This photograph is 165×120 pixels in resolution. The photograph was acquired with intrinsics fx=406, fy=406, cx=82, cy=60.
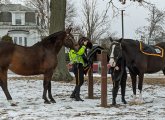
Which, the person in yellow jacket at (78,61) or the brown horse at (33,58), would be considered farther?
the person in yellow jacket at (78,61)

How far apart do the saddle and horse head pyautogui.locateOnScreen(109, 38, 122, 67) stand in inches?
40.8

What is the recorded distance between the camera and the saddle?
11820 mm

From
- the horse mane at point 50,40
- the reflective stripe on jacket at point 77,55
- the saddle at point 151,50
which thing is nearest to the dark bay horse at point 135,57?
the saddle at point 151,50

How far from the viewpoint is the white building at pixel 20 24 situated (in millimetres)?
71188

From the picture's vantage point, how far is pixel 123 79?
1182 cm

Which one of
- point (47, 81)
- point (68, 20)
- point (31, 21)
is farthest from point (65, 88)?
point (31, 21)

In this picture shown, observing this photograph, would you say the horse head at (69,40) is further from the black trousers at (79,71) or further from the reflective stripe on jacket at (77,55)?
the black trousers at (79,71)

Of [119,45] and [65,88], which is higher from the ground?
[119,45]

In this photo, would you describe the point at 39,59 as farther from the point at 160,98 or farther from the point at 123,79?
the point at 160,98

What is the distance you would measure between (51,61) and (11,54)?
1.19 m

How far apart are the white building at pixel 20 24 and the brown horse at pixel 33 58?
59.2 m

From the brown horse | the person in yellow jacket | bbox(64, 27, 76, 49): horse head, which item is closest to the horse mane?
the brown horse

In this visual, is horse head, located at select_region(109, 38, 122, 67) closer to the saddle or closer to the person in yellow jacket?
the saddle

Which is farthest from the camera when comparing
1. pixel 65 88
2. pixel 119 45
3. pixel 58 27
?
pixel 58 27
